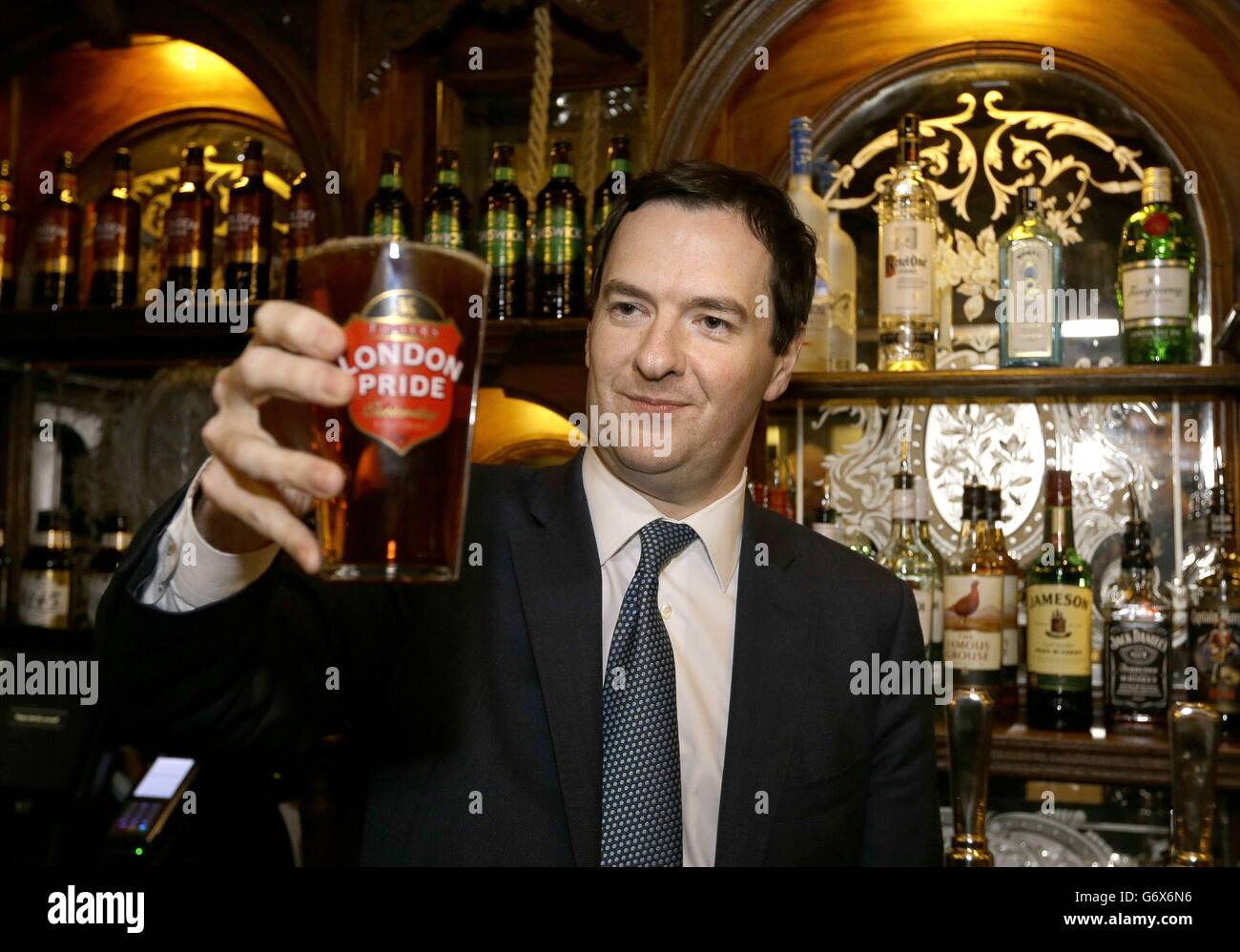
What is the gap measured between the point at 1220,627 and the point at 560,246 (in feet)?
4.54

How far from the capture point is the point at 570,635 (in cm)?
129

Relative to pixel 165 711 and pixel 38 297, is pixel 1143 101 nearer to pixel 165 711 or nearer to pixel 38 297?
pixel 165 711

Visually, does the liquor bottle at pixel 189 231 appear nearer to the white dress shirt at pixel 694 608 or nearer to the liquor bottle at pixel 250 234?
the liquor bottle at pixel 250 234

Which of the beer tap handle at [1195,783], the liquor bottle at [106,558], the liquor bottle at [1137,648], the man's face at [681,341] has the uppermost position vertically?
the man's face at [681,341]

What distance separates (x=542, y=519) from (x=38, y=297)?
5.46 ft

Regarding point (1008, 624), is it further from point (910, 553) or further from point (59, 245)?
point (59, 245)

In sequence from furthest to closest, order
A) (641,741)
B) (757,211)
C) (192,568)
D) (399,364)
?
(757,211), (641,741), (192,568), (399,364)

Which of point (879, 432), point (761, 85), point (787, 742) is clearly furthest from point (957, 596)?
point (761, 85)

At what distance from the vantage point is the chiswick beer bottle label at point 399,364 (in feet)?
2.36

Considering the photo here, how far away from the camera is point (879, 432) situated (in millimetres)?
2301

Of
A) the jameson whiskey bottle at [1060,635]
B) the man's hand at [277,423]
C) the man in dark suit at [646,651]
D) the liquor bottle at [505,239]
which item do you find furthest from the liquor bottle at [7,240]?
the jameson whiskey bottle at [1060,635]

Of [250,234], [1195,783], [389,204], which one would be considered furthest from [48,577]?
[1195,783]

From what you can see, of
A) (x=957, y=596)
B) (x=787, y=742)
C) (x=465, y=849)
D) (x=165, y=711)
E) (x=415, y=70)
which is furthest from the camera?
(x=415, y=70)

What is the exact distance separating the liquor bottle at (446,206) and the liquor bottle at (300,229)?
27cm
